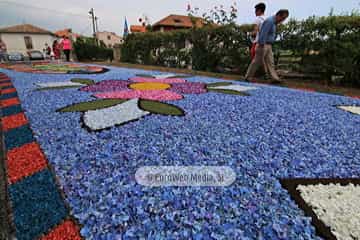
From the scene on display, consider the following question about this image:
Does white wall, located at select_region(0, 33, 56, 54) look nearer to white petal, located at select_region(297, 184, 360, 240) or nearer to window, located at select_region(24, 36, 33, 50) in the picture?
window, located at select_region(24, 36, 33, 50)

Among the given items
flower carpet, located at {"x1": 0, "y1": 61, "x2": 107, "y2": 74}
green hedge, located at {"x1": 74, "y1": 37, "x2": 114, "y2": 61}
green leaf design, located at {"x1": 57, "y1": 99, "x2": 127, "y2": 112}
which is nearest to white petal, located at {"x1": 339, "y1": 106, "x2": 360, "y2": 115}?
green leaf design, located at {"x1": 57, "y1": 99, "x2": 127, "y2": 112}

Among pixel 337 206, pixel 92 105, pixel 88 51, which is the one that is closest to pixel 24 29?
pixel 88 51

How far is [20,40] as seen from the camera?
30.8 m

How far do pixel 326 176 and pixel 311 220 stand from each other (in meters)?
0.46

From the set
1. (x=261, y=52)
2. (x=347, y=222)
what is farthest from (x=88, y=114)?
(x=261, y=52)

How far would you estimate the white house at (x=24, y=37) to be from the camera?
29.9 m

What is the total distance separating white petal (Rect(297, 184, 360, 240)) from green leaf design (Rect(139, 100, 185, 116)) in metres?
1.46

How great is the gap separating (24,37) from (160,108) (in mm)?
39158

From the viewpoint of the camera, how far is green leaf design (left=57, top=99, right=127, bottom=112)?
235 cm

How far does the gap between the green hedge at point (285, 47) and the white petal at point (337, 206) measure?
433 cm

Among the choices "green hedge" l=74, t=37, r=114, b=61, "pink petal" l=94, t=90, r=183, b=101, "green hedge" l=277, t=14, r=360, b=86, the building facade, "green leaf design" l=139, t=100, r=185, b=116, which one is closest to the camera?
"green leaf design" l=139, t=100, r=185, b=116

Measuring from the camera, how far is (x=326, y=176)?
122cm

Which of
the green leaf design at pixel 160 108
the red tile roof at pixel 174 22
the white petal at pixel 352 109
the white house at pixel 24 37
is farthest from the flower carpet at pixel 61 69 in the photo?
the white house at pixel 24 37

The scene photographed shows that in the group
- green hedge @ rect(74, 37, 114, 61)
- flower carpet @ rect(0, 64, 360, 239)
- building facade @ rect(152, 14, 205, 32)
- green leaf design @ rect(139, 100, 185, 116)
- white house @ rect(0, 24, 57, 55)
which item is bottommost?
flower carpet @ rect(0, 64, 360, 239)
